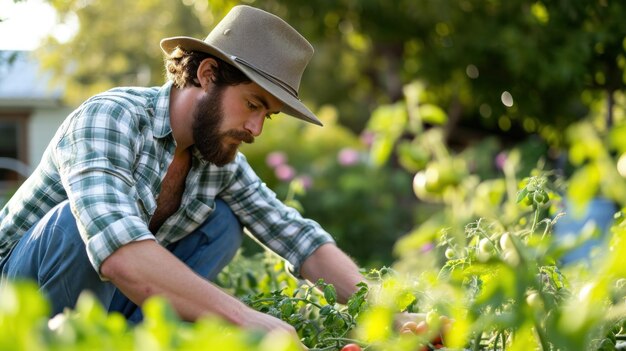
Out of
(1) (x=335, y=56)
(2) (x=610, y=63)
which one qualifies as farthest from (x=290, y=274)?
(1) (x=335, y=56)

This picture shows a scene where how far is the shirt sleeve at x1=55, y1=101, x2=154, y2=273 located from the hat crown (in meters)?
0.41

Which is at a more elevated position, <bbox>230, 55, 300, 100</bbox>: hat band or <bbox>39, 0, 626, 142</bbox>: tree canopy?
<bbox>39, 0, 626, 142</bbox>: tree canopy

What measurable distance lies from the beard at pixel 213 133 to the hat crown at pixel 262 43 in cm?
14

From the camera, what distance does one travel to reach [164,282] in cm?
198

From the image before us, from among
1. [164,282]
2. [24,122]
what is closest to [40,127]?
[24,122]

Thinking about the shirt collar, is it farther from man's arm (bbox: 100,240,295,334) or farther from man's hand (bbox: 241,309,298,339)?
man's hand (bbox: 241,309,298,339)

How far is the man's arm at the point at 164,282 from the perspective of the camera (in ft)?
6.43

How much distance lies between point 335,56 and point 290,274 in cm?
1570

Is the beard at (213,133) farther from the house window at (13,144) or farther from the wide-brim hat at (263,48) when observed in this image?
the house window at (13,144)

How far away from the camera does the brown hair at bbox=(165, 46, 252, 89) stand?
259 cm

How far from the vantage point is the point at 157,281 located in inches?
78.0

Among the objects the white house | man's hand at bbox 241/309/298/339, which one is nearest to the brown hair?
man's hand at bbox 241/309/298/339

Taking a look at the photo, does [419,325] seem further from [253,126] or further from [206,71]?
[206,71]

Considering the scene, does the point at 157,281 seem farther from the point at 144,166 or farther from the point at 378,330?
the point at 378,330
